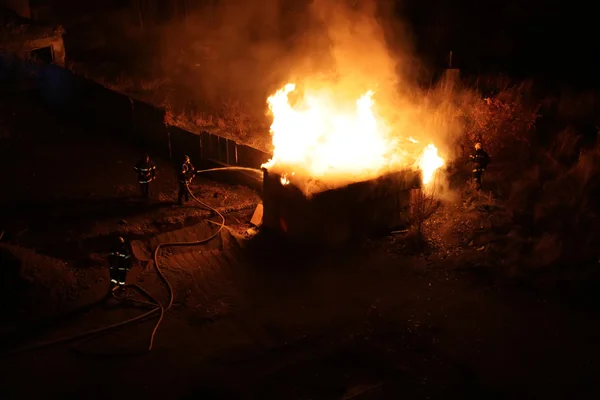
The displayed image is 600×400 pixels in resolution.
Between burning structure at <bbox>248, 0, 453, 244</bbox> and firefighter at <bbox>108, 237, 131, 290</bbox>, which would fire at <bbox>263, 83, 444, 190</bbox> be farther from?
firefighter at <bbox>108, 237, 131, 290</bbox>

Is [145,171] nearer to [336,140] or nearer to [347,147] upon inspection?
[336,140]

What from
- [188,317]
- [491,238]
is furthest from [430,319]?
[188,317]

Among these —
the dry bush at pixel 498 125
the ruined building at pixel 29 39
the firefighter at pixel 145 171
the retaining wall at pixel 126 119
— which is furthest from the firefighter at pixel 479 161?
the ruined building at pixel 29 39

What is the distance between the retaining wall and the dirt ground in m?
1.84

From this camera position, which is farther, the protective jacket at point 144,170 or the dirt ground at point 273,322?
the protective jacket at point 144,170

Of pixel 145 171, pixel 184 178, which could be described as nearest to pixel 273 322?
pixel 184 178

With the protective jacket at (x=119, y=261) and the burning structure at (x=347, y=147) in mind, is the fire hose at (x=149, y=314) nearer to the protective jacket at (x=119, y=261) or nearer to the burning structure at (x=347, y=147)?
the protective jacket at (x=119, y=261)

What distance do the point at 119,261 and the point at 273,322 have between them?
6.91 feet

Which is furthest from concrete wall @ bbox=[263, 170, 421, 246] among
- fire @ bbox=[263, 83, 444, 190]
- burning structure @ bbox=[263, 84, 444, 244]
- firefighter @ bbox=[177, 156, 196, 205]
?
firefighter @ bbox=[177, 156, 196, 205]

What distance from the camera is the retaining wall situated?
11.9 metres

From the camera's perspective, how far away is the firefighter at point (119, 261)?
7.61m

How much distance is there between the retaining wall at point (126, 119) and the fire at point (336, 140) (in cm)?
132

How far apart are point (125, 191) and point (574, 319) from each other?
303 inches

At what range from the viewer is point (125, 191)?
36.1ft
